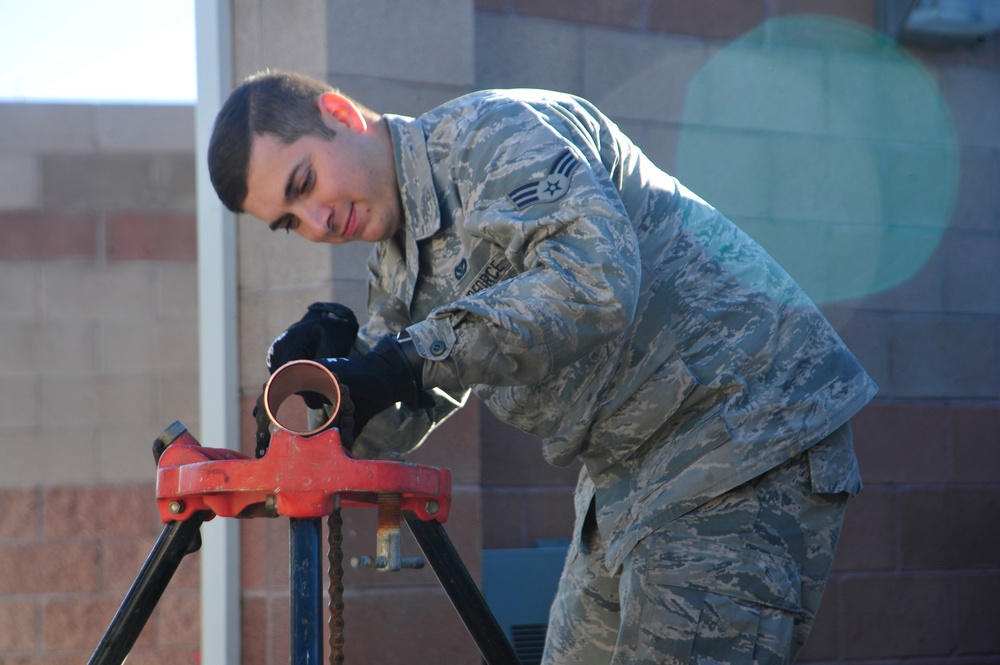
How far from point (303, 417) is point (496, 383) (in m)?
1.26

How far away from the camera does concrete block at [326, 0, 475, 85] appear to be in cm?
286

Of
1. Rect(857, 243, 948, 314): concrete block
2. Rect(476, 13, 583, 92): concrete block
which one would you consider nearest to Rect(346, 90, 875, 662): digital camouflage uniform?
Rect(476, 13, 583, 92): concrete block

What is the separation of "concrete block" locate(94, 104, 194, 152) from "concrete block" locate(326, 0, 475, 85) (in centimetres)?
156

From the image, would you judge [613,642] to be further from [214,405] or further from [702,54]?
[702,54]

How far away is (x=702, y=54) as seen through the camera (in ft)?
11.2

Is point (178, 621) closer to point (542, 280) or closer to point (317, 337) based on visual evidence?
point (317, 337)

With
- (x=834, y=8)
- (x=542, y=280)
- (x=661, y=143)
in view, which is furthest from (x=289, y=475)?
(x=834, y=8)

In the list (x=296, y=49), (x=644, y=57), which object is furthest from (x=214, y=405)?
(x=644, y=57)

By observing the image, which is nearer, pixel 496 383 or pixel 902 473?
pixel 496 383

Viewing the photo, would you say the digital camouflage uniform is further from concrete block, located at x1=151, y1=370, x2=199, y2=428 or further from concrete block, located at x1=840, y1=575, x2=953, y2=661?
concrete block, located at x1=151, y1=370, x2=199, y2=428

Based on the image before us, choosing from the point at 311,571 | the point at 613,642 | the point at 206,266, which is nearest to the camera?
the point at 311,571

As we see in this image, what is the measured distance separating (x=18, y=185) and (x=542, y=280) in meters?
3.21

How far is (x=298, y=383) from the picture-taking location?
1.39 metres

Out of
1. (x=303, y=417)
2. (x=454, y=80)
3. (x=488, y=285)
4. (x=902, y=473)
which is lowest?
(x=902, y=473)
